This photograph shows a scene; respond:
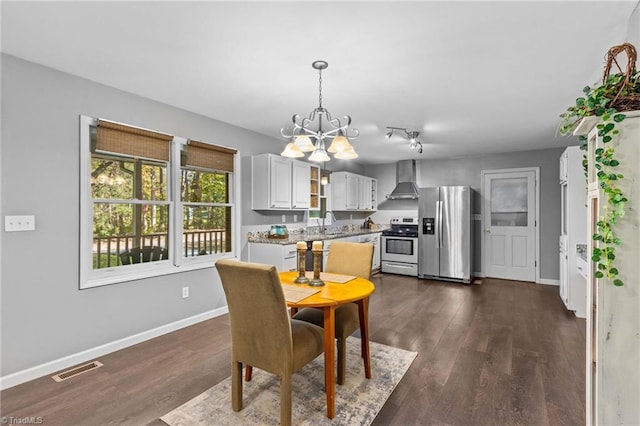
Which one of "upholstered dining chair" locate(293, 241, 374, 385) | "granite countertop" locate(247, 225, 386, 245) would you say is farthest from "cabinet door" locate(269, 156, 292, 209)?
"upholstered dining chair" locate(293, 241, 374, 385)

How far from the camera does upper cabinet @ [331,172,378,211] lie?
6.18 metres

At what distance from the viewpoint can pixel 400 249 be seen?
6410 mm

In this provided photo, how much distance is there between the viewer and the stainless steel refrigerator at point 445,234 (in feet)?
19.0

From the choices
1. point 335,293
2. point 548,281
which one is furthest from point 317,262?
point 548,281

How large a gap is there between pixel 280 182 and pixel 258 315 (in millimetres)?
2885

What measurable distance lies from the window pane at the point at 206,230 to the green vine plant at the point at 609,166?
3.68 m

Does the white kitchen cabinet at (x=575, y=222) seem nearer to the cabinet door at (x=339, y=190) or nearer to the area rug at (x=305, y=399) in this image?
the area rug at (x=305, y=399)

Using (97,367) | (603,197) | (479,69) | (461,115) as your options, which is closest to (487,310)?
(461,115)

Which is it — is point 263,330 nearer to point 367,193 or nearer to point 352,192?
point 352,192

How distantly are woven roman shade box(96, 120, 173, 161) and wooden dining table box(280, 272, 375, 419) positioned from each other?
2006 mm

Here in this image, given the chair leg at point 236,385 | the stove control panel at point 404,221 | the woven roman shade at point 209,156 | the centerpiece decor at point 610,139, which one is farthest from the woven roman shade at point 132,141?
the stove control panel at point 404,221

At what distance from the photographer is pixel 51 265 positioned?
2594 millimetres

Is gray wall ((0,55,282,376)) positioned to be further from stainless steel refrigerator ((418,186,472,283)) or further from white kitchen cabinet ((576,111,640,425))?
stainless steel refrigerator ((418,186,472,283))

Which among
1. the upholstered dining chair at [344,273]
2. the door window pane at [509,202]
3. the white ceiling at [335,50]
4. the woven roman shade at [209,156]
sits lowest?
the upholstered dining chair at [344,273]
